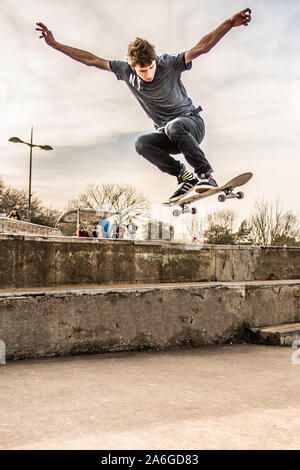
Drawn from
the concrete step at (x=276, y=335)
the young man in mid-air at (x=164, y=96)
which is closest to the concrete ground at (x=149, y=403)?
the concrete step at (x=276, y=335)

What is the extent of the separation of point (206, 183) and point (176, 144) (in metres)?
0.73

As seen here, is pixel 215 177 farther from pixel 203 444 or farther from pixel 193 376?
pixel 203 444

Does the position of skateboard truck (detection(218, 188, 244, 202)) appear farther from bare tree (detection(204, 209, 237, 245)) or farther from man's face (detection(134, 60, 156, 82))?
bare tree (detection(204, 209, 237, 245))

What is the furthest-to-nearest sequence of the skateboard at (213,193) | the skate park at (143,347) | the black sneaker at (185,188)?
1. the skateboard at (213,193)
2. the black sneaker at (185,188)
3. the skate park at (143,347)

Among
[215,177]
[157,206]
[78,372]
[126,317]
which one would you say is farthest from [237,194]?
[78,372]

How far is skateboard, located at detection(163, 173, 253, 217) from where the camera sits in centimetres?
615

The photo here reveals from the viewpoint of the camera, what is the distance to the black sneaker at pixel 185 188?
5.95 meters

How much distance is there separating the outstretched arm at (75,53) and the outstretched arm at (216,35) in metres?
1.10

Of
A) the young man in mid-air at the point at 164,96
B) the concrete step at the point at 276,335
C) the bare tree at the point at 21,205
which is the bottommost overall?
the concrete step at the point at 276,335

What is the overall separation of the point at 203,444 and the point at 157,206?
5397mm

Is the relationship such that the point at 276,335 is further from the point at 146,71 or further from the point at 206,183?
the point at 146,71

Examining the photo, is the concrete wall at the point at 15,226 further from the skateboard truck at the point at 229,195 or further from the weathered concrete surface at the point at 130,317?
the weathered concrete surface at the point at 130,317

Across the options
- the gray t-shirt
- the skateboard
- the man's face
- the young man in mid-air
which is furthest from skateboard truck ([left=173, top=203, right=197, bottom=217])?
the man's face

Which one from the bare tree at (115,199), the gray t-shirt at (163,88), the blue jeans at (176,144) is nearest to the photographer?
the gray t-shirt at (163,88)
